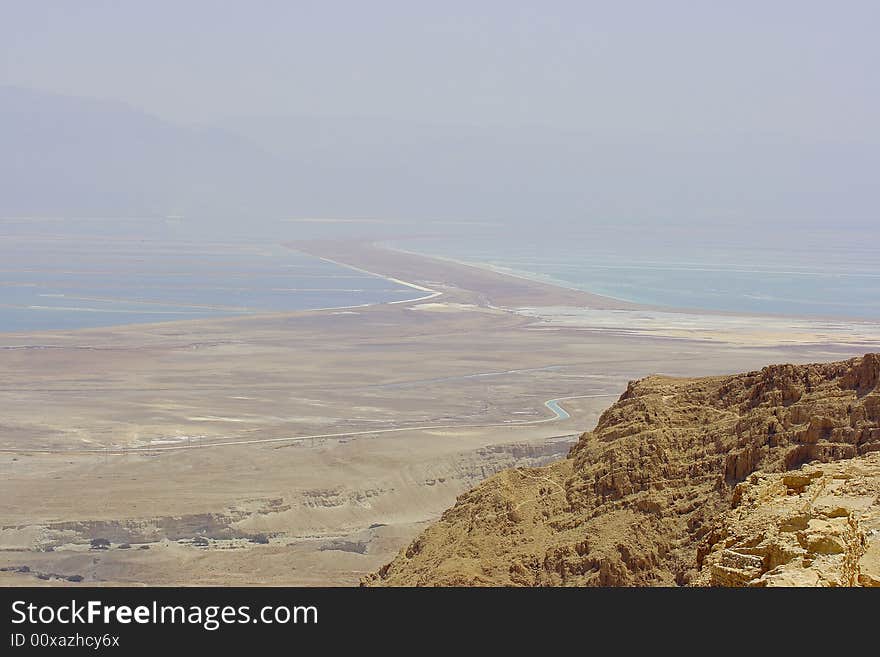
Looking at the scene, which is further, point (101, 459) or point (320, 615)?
point (101, 459)

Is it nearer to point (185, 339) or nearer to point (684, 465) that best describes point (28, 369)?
point (185, 339)

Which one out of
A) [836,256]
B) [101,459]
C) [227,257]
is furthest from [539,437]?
[836,256]

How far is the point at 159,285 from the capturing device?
85125mm

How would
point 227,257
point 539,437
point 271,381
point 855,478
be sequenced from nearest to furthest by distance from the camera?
point 855,478, point 539,437, point 271,381, point 227,257

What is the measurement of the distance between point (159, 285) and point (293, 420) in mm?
49122

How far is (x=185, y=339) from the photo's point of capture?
5825 centimetres

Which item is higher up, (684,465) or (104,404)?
(684,465)

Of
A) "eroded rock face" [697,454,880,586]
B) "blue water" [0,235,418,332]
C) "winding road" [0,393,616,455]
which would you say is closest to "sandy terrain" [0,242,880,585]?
"winding road" [0,393,616,455]

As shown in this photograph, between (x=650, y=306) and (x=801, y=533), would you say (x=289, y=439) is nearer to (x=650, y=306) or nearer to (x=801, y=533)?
(x=801, y=533)

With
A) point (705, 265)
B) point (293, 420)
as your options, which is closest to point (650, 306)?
point (705, 265)

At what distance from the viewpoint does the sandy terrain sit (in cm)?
2525

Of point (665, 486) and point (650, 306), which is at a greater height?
point (665, 486)

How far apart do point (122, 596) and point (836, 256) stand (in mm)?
131301

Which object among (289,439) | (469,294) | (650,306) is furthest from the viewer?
(469,294)
